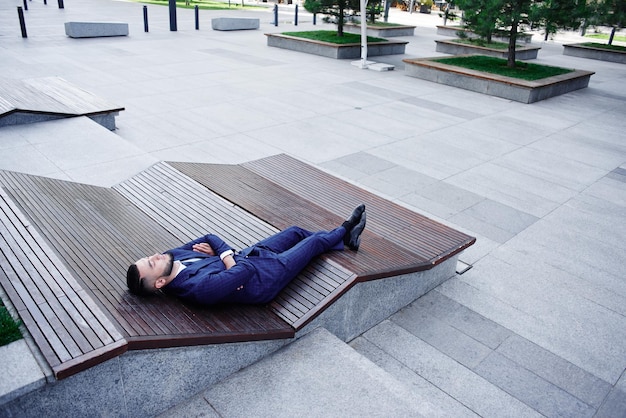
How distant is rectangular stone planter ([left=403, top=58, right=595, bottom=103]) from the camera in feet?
45.4

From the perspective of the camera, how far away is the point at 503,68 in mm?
15961

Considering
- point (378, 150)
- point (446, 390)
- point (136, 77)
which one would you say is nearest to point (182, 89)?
point (136, 77)

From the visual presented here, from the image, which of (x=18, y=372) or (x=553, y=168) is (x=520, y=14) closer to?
(x=553, y=168)

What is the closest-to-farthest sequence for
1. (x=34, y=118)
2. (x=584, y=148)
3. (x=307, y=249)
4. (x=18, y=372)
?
(x=18, y=372)
(x=307, y=249)
(x=34, y=118)
(x=584, y=148)

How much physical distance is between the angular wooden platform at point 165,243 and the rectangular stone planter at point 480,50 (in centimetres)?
1624

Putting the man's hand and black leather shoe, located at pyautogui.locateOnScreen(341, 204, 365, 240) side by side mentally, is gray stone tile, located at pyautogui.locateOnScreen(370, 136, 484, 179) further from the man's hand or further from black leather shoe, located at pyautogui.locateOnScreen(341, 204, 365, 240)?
the man's hand

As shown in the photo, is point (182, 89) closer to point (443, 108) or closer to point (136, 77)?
point (136, 77)

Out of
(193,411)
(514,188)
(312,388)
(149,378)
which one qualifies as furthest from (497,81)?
(149,378)

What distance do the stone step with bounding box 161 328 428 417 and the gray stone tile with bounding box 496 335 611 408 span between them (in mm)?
1450

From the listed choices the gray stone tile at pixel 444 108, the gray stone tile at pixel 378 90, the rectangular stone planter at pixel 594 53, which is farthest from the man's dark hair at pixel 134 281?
the rectangular stone planter at pixel 594 53

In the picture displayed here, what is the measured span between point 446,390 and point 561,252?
10.3 feet

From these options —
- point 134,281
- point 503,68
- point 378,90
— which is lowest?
point 378,90

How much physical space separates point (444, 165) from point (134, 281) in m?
6.50

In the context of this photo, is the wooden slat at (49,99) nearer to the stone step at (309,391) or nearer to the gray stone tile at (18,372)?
the gray stone tile at (18,372)
